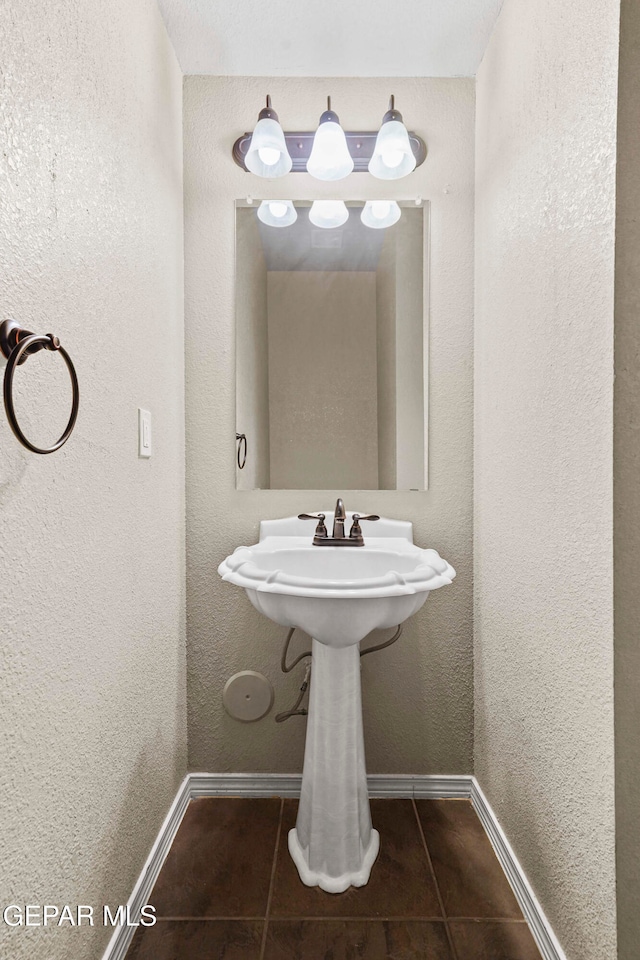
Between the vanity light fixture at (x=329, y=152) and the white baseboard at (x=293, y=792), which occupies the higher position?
the vanity light fixture at (x=329, y=152)

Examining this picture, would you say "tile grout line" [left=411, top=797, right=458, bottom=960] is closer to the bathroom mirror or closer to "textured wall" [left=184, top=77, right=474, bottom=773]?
"textured wall" [left=184, top=77, right=474, bottom=773]

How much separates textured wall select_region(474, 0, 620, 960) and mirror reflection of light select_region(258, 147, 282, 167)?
0.58 metres

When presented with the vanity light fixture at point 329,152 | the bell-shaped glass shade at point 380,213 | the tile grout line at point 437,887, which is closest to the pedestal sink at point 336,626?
the tile grout line at point 437,887

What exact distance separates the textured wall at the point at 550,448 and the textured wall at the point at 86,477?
2.85 ft

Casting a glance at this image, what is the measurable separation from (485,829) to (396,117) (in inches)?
76.4

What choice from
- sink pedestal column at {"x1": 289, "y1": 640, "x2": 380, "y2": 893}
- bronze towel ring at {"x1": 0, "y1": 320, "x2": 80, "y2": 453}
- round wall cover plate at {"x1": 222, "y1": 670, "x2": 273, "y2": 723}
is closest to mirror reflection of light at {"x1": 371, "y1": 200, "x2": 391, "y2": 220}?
bronze towel ring at {"x1": 0, "y1": 320, "x2": 80, "y2": 453}

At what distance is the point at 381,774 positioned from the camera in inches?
57.6

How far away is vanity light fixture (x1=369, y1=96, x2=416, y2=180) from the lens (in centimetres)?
131

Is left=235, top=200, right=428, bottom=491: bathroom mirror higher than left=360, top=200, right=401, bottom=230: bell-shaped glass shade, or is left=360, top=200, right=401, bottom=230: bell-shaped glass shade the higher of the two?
left=360, top=200, right=401, bottom=230: bell-shaped glass shade

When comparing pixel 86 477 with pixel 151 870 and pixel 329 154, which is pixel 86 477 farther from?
pixel 329 154

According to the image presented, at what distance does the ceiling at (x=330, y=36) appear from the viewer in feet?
4.04

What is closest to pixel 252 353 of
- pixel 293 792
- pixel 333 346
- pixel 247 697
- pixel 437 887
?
pixel 333 346

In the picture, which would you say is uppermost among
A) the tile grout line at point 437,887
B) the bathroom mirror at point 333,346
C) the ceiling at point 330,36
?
the ceiling at point 330,36

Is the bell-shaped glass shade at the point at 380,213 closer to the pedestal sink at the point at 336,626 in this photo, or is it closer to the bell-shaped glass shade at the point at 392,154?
the bell-shaped glass shade at the point at 392,154
